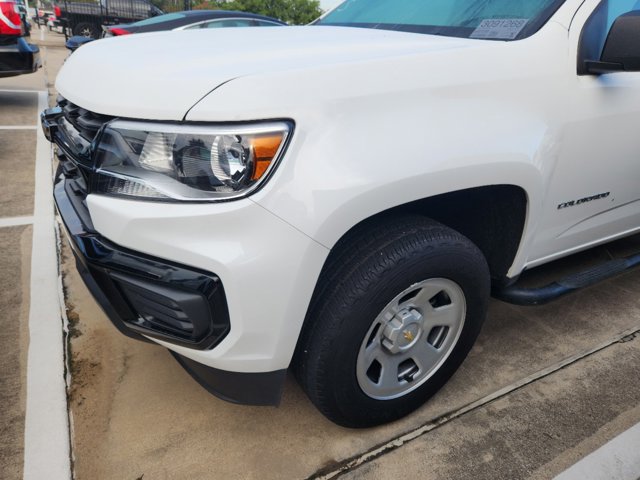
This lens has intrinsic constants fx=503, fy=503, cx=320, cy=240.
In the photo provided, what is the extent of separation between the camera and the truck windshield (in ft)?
6.21

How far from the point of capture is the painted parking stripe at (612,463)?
1.84 m

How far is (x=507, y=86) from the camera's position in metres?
1.72

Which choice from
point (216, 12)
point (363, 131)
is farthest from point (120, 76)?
point (216, 12)

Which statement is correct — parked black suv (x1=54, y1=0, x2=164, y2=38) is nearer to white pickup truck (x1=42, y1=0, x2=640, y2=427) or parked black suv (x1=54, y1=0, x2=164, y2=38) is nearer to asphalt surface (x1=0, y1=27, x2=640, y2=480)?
asphalt surface (x1=0, y1=27, x2=640, y2=480)

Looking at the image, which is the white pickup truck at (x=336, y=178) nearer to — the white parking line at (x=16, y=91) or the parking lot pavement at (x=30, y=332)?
the parking lot pavement at (x=30, y=332)

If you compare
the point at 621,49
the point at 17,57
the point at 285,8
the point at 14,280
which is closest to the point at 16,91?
the point at 17,57

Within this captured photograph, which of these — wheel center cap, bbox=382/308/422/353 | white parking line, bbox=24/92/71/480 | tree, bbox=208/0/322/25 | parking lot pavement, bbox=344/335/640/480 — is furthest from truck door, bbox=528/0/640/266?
tree, bbox=208/0/322/25

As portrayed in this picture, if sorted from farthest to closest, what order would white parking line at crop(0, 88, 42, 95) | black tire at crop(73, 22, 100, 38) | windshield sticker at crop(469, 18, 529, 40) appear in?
black tire at crop(73, 22, 100, 38) < white parking line at crop(0, 88, 42, 95) < windshield sticker at crop(469, 18, 529, 40)

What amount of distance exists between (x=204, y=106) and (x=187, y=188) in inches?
9.0

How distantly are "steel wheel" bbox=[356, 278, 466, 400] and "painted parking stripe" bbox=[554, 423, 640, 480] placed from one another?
611 millimetres

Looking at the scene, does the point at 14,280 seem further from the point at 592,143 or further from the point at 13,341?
the point at 592,143

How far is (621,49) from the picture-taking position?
180cm

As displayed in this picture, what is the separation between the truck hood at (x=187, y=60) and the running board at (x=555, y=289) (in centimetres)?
106


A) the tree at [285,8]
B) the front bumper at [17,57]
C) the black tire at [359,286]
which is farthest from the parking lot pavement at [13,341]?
the tree at [285,8]
